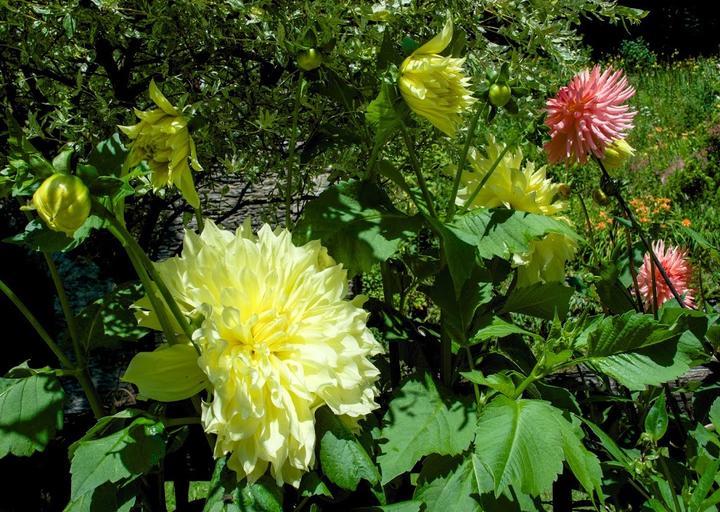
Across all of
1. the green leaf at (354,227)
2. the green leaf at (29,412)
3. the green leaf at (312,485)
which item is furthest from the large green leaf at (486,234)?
the green leaf at (29,412)

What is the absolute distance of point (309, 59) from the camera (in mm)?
965

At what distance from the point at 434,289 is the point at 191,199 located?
1.17ft

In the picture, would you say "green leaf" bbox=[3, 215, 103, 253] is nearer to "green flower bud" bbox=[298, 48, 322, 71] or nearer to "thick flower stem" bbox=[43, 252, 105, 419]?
"thick flower stem" bbox=[43, 252, 105, 419]

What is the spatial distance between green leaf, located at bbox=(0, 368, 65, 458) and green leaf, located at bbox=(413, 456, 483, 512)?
0.44 meters

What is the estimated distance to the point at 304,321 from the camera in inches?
30.2

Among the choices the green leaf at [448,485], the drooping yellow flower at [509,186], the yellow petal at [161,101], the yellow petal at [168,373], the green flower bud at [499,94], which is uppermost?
the green flower bud at [499,94]

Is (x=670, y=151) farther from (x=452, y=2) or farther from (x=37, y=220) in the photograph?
(x=37, y=220)

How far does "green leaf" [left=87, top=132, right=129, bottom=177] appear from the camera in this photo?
3.02ft

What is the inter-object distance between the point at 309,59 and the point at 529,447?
537 mm

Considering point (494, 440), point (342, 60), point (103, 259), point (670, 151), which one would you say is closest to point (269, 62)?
point (342, 60)

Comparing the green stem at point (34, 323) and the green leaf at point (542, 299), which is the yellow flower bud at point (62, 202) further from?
the green leaf at point (542, 299)

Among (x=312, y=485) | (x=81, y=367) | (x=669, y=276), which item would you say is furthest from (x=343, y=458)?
(x=669, y=276)

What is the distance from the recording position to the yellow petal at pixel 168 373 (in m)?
0.75

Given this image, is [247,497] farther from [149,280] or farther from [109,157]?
[109,157]
